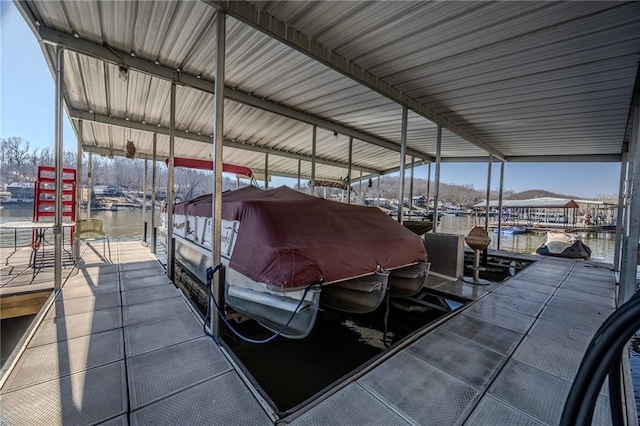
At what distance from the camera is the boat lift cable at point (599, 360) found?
30.6 inches

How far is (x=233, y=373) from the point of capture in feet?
7.19

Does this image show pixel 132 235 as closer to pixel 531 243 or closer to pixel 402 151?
pixel 402 151

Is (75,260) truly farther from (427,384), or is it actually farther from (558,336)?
(558,336)

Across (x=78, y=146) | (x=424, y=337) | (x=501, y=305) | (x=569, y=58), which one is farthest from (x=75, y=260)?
(x=569, y=58)

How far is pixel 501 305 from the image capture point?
395cm

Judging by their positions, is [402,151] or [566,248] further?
[566,248]

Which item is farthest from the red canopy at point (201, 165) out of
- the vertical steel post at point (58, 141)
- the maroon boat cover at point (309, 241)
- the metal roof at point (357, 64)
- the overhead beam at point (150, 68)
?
the maroon boat cover at point (309, 241)

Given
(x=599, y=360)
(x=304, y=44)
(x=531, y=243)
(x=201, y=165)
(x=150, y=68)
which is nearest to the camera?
(x=599, y=360)

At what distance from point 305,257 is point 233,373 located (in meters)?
1.08

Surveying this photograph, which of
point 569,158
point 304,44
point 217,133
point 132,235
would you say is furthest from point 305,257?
point 132,235

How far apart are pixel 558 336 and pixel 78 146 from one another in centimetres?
902

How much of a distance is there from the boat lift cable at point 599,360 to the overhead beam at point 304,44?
3.40 m

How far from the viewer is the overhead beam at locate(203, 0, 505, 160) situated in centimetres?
271

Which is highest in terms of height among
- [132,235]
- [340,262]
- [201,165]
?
[201,165]
